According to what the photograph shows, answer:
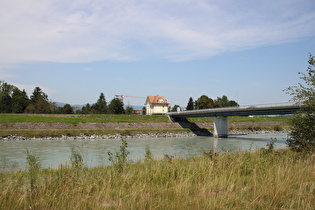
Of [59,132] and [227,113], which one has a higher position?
[227,113]

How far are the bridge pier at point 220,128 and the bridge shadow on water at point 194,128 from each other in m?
6.92

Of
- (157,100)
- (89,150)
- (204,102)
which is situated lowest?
(89,150)

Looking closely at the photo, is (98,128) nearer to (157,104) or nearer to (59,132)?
(59,132)

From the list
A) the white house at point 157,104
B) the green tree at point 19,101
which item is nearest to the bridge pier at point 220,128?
the white house at point 157,104

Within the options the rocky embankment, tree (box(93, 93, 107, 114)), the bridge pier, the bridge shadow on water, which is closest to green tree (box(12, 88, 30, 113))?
tree (box(93, 93, 107, 114))

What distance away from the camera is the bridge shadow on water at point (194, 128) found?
69.9 m

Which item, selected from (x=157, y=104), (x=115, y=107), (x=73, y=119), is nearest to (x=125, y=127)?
(x=73, y=119)

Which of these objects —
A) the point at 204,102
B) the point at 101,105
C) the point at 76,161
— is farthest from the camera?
the point at 204,102

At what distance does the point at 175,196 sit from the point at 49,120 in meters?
64.2

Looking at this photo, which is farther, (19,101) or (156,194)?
(19,101)

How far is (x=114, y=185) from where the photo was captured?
24.1 ft

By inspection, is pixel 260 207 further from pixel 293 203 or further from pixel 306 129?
pixel 306 129

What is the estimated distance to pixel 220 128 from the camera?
6281 cm

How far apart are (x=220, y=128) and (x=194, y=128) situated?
561 inches
